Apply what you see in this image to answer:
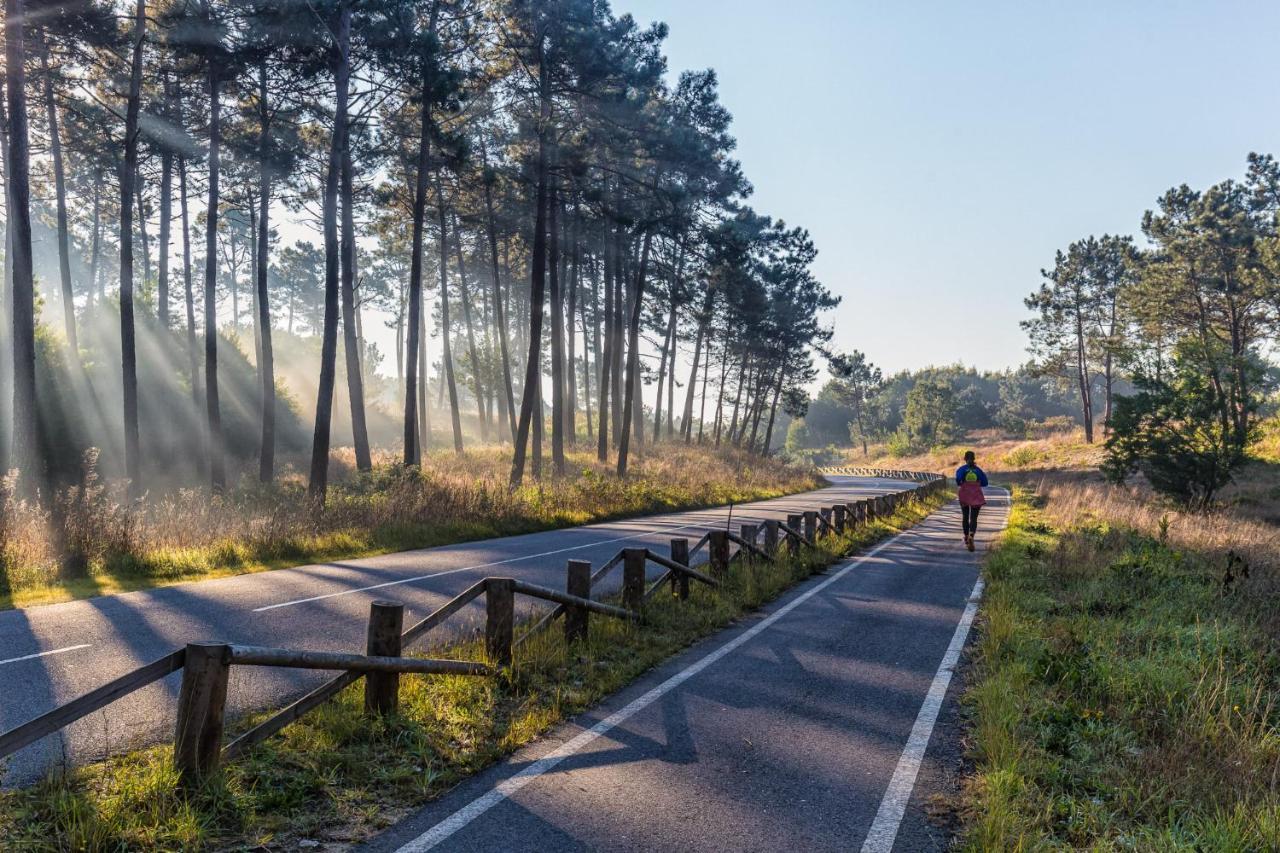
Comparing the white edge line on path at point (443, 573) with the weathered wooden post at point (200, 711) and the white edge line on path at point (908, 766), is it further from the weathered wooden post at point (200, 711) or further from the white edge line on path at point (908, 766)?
the white edge line on path at point (908, 766)

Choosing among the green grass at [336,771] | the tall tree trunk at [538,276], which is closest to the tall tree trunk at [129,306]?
the tall tree trunk at [538,276]

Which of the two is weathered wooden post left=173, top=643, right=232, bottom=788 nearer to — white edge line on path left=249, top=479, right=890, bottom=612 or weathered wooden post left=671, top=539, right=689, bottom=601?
white edge line on path left=249, top=479, right=890, bottom=612

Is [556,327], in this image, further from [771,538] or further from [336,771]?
[336,771]

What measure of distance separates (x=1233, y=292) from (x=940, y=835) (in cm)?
4519

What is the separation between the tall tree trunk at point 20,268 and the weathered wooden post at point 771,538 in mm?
13079

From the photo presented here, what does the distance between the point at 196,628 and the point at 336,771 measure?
3942mm

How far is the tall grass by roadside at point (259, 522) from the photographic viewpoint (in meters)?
9.94

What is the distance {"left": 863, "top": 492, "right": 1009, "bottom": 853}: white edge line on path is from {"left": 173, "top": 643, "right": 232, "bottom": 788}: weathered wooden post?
3.56 m

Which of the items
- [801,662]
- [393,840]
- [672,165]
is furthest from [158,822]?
[672,165]

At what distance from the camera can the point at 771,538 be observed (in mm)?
12766

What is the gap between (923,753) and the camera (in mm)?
5090

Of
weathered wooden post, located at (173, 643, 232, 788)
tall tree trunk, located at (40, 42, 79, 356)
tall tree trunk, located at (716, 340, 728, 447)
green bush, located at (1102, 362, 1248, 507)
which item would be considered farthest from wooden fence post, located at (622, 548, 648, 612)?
tall tree trunk, located at (716, 340, 728, 447)

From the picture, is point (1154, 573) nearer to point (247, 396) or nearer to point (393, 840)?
point (393, 840)

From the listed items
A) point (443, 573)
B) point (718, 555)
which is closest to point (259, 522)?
point (443, 573)
